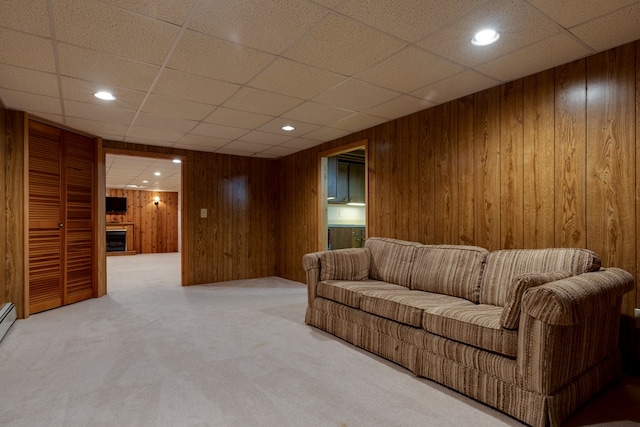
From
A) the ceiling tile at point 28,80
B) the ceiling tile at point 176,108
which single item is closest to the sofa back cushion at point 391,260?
the ceiling tile at point 176,108

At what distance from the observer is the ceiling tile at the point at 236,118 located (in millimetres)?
3666

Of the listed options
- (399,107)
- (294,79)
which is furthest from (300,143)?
(294,79)

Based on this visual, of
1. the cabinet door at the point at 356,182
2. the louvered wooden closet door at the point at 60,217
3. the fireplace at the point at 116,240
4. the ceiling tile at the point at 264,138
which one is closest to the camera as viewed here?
the louvered wooden closet door at the point at 60,217

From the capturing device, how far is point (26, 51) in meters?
2.30

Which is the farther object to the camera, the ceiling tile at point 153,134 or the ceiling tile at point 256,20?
the ceiling tile at point 153,134

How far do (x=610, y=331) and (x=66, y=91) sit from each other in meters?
4.51

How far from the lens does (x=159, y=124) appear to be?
411cm

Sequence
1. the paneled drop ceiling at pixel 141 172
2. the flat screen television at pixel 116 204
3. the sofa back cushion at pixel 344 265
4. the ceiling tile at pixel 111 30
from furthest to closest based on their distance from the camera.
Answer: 1. the flat screen television at pixel 116 204
2. the paneled drop ceiling at pixel 141 172
3. the sofa back cushion at pixel 344 265
4. the ceiling tile at pixel 111 30

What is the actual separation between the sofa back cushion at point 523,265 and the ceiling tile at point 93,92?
3.33m

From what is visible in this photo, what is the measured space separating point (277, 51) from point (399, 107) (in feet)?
5.39

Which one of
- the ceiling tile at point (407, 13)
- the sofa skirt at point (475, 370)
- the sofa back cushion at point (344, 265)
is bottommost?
the sofa skirt at point (475, 370)

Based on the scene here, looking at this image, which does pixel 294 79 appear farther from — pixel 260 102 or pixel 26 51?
pixel 26 51

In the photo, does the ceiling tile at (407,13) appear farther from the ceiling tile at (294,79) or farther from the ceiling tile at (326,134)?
the ceiling tile at (326,134)

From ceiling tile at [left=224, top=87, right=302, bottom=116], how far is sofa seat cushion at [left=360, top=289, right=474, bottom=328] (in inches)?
76.6
